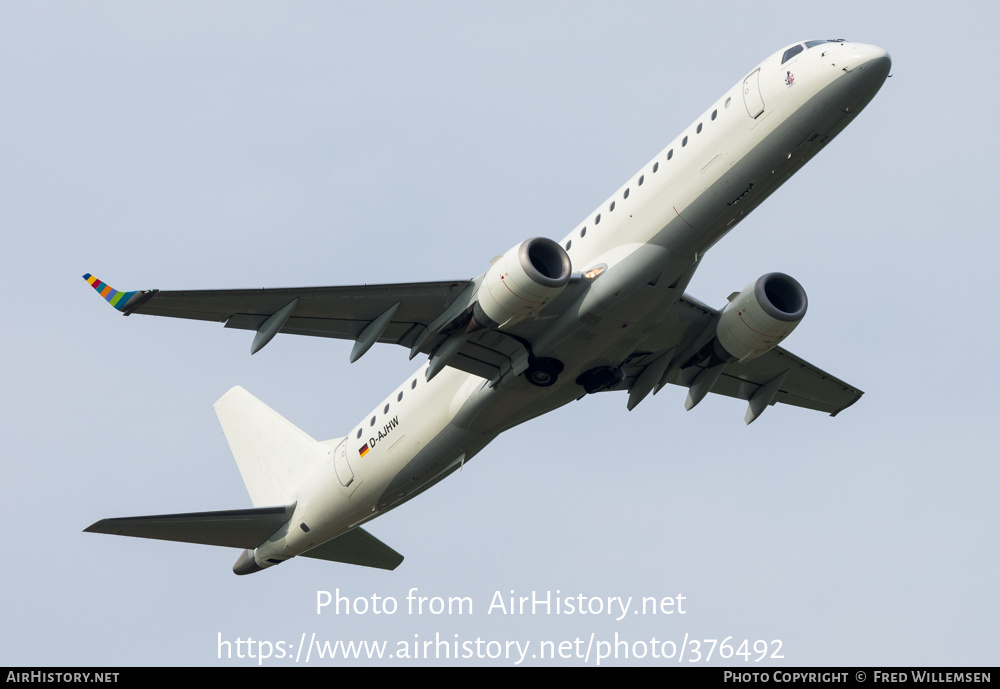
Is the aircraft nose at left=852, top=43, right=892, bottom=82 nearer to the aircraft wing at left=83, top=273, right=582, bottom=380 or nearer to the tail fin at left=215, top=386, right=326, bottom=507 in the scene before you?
the aircraft wing at left=83, top=273, right=582, bottom=380

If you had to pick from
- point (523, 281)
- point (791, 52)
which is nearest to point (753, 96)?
point (791, 52)

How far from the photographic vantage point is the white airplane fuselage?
28266 millimetres

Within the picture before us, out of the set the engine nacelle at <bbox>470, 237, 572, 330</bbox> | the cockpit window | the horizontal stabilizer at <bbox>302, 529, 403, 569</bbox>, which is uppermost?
the cockpit window

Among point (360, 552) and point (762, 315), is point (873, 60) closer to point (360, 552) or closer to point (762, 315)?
point (762, 315)

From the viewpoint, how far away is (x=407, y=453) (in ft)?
111

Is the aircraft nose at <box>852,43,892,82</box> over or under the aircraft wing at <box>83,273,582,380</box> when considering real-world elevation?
over

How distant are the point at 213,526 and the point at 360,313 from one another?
951 centimetres

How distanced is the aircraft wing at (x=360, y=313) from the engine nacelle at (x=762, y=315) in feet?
16.1

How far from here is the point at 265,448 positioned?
40.7m

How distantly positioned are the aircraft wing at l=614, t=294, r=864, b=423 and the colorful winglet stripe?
40.5 feet

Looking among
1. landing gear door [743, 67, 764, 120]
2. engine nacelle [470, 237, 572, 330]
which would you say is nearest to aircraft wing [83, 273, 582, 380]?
engine nacelle [470, 237, 572, 330]

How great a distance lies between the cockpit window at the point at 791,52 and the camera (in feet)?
95.0
